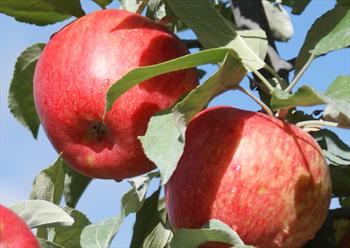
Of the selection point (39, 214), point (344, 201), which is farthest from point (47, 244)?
point (344, 201)

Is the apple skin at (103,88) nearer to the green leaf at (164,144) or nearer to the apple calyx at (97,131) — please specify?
the apple calyx at (97,131)

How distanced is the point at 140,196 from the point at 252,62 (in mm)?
286

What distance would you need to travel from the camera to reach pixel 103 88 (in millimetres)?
1377

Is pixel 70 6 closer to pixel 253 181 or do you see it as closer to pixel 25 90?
pixel 25 90

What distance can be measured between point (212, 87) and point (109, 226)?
0.28m

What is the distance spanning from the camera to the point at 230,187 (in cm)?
128

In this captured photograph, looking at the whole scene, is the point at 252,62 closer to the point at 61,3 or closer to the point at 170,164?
the point at 170,164

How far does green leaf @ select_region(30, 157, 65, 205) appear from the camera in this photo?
4.81ft

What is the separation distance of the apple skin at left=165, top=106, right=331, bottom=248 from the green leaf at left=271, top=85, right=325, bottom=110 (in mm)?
61

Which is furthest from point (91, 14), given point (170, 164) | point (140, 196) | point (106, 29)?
point (170, 164)

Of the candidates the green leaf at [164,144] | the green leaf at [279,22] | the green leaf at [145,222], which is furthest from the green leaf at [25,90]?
the green leaf at [279,22]

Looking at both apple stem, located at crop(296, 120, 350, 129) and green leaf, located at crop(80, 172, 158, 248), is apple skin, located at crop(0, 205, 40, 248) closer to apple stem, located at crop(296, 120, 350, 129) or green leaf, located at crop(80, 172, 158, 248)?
green leaf, located at crop(80, 172, 158, 248)

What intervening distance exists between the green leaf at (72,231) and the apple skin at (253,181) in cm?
25

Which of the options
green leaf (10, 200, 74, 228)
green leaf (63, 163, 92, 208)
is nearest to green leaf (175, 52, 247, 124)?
green leaf (10, 200, 74, 228)
